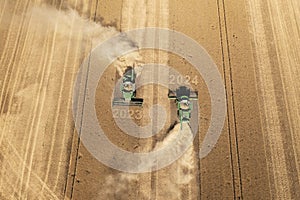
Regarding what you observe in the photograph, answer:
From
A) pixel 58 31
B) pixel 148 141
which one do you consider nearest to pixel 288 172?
pixel 148 141

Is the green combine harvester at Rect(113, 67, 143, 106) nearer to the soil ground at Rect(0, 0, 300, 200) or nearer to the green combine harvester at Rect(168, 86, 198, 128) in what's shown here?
the soil ground at Rect(0, 0, 300, 200)

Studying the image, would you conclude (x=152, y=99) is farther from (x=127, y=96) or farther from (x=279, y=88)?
(x=279, y=88)

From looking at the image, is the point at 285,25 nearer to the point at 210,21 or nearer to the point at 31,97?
the point at 210,21

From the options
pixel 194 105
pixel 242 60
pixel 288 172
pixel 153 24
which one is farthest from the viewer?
pixel 153 24

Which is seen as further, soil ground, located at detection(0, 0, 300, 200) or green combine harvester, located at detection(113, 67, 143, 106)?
green combine harvester, located at detection(113, 67, 143, 106)

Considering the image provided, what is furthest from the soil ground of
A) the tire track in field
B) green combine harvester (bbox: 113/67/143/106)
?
green combine harvester (bbox: 113/67/143/106)

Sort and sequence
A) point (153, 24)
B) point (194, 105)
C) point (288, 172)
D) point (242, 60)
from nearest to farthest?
point (288, 172), point (194, 105), point (242, 60), point (153, 24)

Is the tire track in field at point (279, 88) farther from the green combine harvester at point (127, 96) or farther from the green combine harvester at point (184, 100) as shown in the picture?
the green combine harvester at point (127, 96)

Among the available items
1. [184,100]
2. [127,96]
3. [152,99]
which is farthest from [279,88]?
[127,96]
